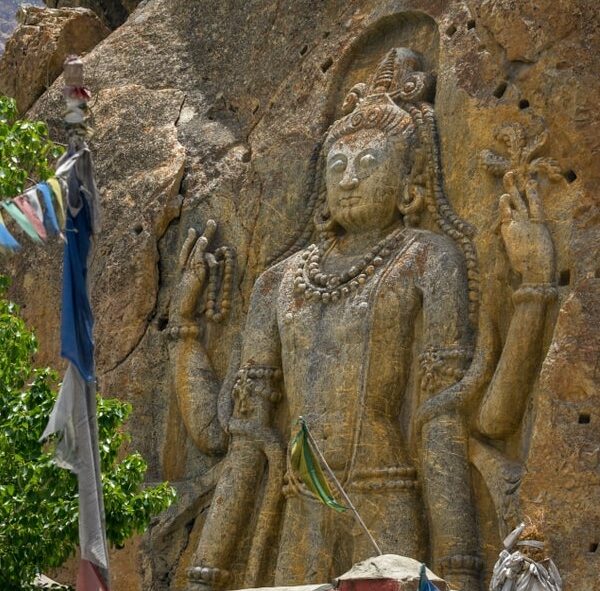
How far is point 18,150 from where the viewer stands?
52.3 feet

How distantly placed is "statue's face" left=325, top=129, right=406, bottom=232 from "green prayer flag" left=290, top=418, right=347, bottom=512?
244cm

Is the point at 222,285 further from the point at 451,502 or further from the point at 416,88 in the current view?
the point at 451,502

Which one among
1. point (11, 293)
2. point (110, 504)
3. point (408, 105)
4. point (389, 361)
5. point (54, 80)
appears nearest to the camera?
point (110, 504)

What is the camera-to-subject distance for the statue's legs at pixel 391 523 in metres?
15.5

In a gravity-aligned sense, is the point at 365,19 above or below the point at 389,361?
above

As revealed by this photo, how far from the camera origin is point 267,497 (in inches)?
653

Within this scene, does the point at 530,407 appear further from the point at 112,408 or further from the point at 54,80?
the point at 54,80

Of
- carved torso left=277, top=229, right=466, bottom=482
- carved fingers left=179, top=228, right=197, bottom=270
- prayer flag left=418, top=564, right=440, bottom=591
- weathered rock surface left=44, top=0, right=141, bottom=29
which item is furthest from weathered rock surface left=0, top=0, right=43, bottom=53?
prayer flag left=418, top=564, right=440, bottom=591

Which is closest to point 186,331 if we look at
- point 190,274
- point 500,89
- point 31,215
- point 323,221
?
point 190,274

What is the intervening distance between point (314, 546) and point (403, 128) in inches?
140

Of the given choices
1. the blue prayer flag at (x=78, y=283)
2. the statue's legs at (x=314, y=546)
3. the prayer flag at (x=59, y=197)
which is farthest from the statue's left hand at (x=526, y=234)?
the prayer flag at (x=59, y=197)

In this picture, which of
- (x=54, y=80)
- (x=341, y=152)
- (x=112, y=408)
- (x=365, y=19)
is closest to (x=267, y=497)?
(x=112, y=408)

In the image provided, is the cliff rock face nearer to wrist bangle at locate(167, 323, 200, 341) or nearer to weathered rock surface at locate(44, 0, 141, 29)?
wrist bangle at locate(167, 323, 200, 341)

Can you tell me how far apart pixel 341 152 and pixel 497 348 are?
2402 millimetres
